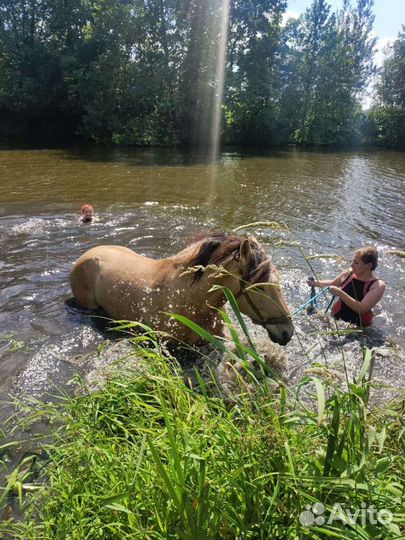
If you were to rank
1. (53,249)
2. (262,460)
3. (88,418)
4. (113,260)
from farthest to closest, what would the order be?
1. (53,249)
2. (113,260)
3. (88,418)
4. (262,460)

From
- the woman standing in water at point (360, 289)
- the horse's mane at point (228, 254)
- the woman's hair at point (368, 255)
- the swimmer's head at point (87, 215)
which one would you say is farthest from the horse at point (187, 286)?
the swimmer's head at point (87, 215)

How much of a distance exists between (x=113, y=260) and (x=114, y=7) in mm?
28246

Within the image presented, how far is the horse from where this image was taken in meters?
3.53

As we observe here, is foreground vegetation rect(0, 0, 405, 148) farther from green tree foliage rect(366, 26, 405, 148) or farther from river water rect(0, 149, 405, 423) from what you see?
green tree foliage rect(366, 26, 405, 148)

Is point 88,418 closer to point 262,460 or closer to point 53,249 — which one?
point 262,460

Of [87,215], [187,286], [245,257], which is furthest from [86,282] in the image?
[87,215]

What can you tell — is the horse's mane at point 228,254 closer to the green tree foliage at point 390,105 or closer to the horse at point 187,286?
the horse at point 187,286

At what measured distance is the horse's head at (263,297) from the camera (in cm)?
348

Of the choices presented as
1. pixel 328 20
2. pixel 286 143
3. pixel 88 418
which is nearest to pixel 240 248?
pixel 88 418

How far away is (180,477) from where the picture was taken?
164cm

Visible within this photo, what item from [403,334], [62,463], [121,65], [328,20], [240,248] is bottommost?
[403,334]

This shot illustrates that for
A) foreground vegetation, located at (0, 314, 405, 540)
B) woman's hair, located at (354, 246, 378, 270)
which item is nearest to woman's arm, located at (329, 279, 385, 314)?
woman's hair, located at (354, 246, 378, 270)

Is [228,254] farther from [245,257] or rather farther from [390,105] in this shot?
[390,105]

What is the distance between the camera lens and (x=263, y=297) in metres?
3.50
